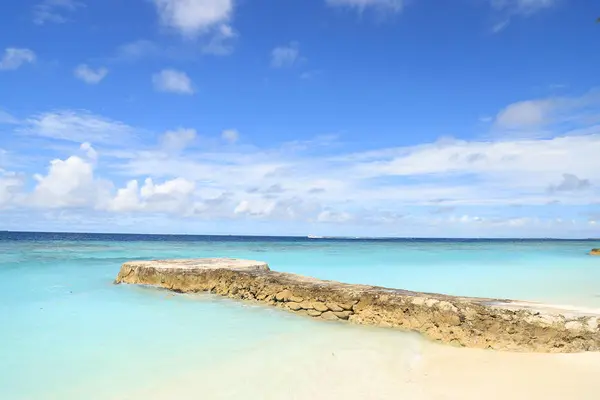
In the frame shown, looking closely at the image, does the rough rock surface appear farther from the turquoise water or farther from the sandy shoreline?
the turquoise water

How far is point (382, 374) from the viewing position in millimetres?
5238

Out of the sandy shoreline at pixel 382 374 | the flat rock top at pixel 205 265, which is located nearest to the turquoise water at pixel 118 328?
the sandy shoreline at pixel 382 374

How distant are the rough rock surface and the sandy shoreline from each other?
0.36 meters

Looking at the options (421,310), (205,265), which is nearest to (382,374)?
(421,310)

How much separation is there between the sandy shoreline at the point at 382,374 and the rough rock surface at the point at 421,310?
365 millimetres

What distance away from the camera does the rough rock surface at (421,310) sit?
625 centimetres

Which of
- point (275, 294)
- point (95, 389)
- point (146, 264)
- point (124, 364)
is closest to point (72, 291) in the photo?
point (146, 264)

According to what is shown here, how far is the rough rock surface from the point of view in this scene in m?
6.25

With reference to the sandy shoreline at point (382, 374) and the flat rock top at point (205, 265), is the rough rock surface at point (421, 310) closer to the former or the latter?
the flat rock top at point (205, 265)

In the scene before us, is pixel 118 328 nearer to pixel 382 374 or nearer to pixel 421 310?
pixel 382 374

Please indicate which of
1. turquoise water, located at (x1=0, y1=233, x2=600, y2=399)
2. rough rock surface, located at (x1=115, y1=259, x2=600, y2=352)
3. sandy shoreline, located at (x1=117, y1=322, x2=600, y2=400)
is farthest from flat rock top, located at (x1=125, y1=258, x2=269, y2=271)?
sandy shoreline, located at (x1=117, y1=322, x2=600, y2=400)

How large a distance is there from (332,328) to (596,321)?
12.9 feet

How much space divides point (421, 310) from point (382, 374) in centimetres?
263

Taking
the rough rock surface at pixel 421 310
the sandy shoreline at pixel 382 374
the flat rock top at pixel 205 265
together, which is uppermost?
the flat rock top at pixel 205 265
